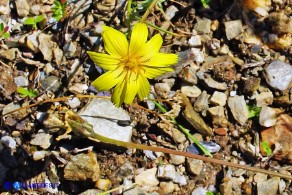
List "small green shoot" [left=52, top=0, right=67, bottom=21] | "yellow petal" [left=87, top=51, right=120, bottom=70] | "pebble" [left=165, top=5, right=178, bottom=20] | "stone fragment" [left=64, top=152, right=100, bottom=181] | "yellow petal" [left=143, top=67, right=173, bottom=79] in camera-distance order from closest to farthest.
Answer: "yellow petal" [left=87, top=51, right=120, bottom=70] → "yellow petal" [left=143, top=67, right=173, bottom=79] → "stone fragment" [left=64, top=152, right=100, bottom=181] → "small green shoot" [left=52, top=0, right=67, bottom=21] → "pebble" [left=165, top=5, right=178, bottom=20]

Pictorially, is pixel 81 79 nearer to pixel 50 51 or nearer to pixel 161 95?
pixel 50 51

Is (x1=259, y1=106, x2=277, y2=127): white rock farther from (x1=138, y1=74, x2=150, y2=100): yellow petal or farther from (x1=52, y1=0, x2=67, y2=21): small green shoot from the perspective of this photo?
(x1=52, y1=0, x2=67, y2=21): small green shoot

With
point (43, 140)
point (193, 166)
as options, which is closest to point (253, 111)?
point (193, 166)

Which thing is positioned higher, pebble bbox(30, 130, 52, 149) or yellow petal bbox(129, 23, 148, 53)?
yellow petal bbox(129, 23, 148, 53)

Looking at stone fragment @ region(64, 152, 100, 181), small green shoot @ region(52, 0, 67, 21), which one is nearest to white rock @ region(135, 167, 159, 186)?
stone fragment @ region(64, 152, 100, 181)

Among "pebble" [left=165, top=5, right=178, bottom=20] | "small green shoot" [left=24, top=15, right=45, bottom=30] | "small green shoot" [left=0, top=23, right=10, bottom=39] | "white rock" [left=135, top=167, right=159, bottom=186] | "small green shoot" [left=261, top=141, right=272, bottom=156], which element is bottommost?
"white rock" [left=135, top=167, right=159, bottom=186]

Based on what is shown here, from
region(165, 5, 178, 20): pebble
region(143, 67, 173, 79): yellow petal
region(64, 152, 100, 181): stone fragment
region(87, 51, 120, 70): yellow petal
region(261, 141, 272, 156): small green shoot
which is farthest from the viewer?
region(165, 5, 178, 20): pebble

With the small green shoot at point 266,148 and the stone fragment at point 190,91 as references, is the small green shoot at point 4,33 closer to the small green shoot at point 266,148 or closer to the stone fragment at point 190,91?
the stone fragment at point 190,91
